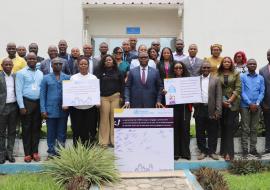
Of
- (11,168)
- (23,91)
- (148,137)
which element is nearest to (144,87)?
(148,137)

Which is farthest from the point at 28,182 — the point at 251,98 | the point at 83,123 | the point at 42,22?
the point at 42,22

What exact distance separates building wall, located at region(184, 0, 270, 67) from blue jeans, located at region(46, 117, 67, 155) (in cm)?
544

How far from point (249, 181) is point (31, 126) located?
428 centimetres

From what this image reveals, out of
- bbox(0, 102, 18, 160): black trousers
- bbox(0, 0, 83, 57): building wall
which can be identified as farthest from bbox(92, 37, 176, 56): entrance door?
bbox(0, 102, 18, 160): black trousers

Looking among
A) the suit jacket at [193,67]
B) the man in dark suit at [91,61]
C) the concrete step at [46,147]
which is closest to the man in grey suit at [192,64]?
the suit jacket at [193,67]

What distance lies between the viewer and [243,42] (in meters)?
13.0

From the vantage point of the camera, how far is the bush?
761cm

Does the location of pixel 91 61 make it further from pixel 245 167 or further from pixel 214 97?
pixel 245 167

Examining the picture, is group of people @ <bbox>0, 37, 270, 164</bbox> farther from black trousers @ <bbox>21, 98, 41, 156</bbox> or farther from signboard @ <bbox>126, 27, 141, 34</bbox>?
signboard @ <bbox>126, 27, 141, 34</bbox>

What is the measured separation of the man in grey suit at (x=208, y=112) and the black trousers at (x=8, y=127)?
3596 millimetres

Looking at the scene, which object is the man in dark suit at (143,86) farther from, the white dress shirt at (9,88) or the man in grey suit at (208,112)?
the white dress shirt at (9,88)

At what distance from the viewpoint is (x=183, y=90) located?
8.84 m

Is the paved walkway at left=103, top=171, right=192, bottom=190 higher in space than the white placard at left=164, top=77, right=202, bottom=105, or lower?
lower

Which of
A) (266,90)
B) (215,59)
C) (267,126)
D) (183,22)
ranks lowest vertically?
(267,126)
